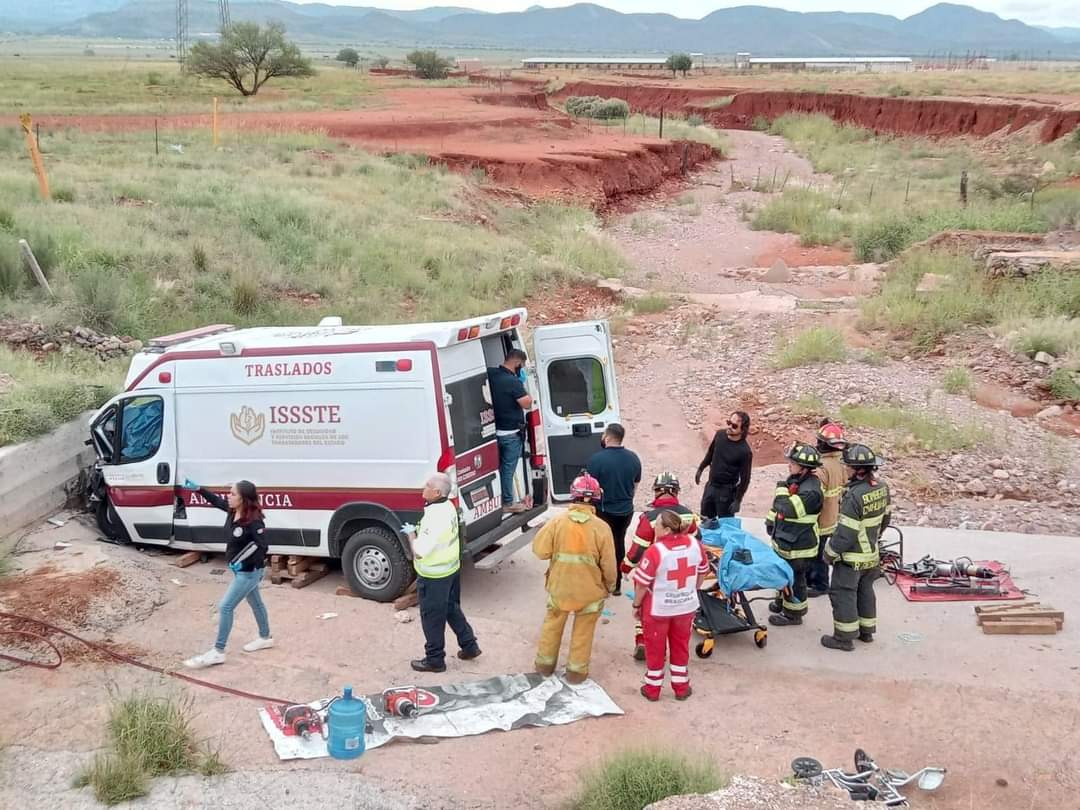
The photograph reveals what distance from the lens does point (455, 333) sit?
8055mm

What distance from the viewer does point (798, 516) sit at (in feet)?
24.9

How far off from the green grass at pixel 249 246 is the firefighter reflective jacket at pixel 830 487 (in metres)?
7.39

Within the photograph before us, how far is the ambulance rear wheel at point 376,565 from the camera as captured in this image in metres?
8.33

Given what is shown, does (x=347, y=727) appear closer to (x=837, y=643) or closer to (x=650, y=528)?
(x=650, y=528)

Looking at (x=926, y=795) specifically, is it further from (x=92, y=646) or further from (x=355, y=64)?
(x=355, y=64)

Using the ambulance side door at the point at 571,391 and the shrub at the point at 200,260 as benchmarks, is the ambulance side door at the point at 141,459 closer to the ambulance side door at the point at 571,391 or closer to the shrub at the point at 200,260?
the ambulance side door at the point at 571,391

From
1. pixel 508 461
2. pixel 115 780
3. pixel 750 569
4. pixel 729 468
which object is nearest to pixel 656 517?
pixel 750 569

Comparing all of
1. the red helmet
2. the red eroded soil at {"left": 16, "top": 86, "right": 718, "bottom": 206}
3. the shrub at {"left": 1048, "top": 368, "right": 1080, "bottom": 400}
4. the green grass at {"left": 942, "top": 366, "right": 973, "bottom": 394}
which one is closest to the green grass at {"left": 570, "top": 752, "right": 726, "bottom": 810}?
the red helmet

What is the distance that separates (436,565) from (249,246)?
44.6ft

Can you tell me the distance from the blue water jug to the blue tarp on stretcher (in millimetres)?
3011

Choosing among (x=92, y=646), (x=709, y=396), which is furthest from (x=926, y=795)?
(x=709, y=396)

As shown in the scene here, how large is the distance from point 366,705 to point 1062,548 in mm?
6881

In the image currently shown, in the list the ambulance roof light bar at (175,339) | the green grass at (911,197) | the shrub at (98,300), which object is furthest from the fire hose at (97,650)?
the green grass at (911,197)

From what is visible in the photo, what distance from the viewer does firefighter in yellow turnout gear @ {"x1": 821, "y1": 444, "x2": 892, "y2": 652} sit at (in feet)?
23.9
